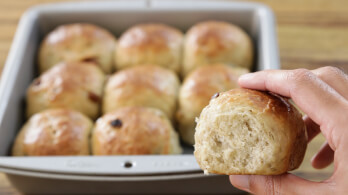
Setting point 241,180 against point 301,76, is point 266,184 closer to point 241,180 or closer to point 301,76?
point 241,180

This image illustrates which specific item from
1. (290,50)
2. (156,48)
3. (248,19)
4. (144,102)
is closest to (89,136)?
(144,102)

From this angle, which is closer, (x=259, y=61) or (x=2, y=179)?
(x=2, y=179)

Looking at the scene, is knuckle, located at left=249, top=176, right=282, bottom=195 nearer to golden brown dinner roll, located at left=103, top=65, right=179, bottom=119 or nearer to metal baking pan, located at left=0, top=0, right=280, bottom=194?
metal baking pan, located at left=0, top=0, right=280, bottom=194

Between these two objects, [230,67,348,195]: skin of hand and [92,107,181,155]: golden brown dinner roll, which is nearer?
[230,67,348,195]: skin of hand

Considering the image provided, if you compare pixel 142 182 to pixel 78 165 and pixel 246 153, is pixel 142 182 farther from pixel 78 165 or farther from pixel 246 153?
pixel 246 153

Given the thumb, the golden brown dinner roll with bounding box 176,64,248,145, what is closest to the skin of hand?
the thumb

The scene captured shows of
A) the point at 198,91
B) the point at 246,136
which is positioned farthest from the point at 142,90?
the point at 246,136

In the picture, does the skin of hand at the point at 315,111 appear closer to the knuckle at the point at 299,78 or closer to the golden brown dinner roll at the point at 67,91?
the knuckle at the point at 299,78
